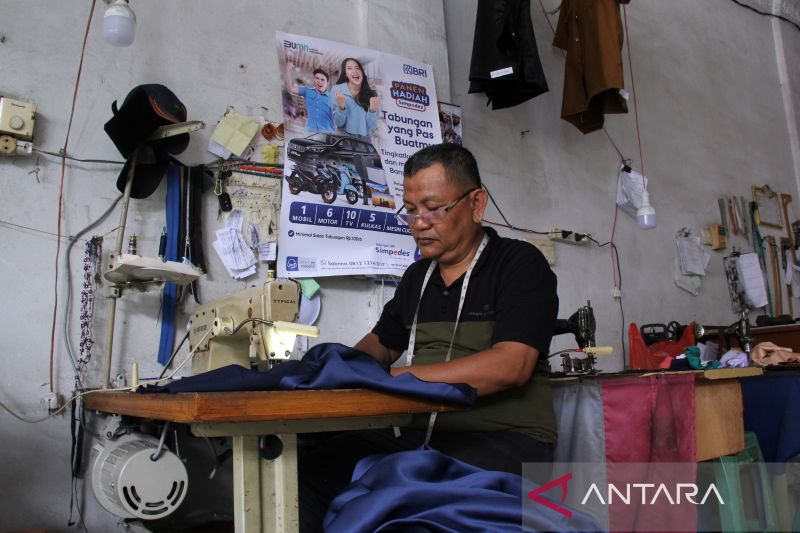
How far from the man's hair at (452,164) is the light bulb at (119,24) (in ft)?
3.83

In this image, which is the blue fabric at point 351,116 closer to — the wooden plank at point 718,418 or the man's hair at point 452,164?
the man's hair at point 452,164

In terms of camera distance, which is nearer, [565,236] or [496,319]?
[496,319]

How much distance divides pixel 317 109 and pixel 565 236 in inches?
76.0

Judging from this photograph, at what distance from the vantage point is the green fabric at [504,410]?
194 cm

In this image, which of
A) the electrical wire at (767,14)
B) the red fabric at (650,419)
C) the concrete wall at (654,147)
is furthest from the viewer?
the electrical wire at (767,14)

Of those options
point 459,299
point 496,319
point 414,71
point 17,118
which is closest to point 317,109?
point 414,71

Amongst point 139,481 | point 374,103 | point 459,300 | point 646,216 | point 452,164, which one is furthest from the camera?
point 646,216

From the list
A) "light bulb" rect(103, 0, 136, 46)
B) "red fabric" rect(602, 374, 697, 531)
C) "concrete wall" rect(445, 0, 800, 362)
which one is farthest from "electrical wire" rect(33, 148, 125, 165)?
"red fabric" rect(602, 374, 697, 531)

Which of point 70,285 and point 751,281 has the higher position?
point 751,281

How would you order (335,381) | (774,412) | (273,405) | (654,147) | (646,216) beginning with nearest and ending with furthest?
1. (273,405)
2. (335,381)
3. (774,412)
4. (646,216)
5. (654,147)

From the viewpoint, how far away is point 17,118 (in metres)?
2.51

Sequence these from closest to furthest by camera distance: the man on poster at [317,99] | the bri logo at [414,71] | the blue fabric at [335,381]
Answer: the blue fabric at [335,381]
the man on poster at [317,99]
the bri logo at [414,71]

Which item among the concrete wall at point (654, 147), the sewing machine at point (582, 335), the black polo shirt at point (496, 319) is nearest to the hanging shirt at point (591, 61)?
the concrete wall at point (654, 147)

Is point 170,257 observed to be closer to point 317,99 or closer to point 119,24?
point 119,24
